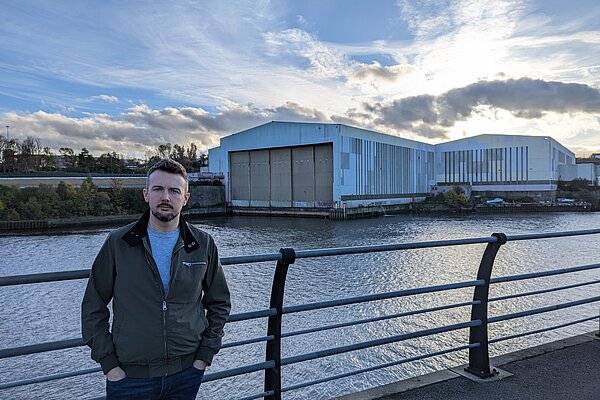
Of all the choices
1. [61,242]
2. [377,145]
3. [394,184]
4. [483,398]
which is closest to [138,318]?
[483,398]

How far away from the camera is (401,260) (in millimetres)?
21859

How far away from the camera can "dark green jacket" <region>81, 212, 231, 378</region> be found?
6.15 feet

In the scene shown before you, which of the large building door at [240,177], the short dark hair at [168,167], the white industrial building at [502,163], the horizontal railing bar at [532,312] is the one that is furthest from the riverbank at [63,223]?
the short dark hair at [168,167]

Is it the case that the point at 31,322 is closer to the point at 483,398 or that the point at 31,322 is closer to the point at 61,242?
the point at 483,398

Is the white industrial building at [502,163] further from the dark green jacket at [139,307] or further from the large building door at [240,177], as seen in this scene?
the dark green jacket at [139,307]

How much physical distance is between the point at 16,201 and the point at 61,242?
66.0 feet

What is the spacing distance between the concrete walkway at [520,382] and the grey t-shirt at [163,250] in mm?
1763

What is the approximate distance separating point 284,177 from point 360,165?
10314 mm

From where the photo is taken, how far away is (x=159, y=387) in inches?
77.9

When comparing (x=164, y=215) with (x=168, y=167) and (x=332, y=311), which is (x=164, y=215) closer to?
(x=168, y=167)

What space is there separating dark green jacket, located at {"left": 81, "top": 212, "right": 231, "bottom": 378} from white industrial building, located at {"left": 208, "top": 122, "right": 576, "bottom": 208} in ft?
172

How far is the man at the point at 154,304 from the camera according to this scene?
74.4 inches

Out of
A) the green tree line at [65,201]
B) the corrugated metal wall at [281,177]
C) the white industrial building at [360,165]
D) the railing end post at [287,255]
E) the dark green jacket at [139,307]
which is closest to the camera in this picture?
the dark green jacket at [139,307]

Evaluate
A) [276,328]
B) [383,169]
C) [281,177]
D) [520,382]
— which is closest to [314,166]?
[281,177]
